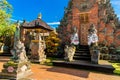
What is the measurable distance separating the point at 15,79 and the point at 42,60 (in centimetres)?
692

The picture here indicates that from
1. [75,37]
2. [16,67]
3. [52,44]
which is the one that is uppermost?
[75,37]

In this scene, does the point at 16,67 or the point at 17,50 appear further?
the point at 17,50

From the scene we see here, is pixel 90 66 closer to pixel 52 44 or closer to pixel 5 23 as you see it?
pixel 52 44

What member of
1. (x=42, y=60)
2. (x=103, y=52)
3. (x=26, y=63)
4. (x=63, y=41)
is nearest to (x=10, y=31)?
(x=63, y=41)

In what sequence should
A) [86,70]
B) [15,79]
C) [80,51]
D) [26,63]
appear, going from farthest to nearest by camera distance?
[80,51], [86,70], [26,63], [15,79]

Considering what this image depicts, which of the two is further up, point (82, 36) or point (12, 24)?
point (12, 24)

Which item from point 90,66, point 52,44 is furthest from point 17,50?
point 52,44

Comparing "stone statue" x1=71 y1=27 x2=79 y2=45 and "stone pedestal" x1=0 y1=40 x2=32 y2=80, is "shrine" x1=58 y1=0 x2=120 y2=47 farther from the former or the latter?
"stone pedestal" x1=0 y1=40 x2=32 y2=80

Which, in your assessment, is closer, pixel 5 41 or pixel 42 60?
pixel 42 60

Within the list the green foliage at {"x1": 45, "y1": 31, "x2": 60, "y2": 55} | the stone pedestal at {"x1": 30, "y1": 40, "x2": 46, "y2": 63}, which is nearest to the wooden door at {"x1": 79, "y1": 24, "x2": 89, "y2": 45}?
the green foliage at {"x1": 45, "y1": 31, "x2": 60, "y2": 55}

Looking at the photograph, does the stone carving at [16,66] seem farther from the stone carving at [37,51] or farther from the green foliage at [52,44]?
the green foliage at [52,44]

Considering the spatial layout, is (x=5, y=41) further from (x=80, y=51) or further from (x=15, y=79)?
(x=15, y=79)

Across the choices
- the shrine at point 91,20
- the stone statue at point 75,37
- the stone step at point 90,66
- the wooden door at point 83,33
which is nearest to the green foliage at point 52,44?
the shrine at point 91,20

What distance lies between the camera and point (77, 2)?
1933 cm
